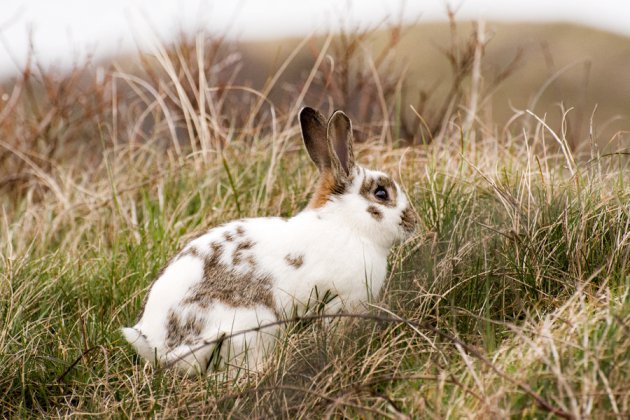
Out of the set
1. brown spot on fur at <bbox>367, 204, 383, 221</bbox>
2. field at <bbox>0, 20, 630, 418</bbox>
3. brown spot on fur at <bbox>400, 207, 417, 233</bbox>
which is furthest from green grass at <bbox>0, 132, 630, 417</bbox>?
brown spot on fur at <bbox>367, 204, 383, 221</bbox>

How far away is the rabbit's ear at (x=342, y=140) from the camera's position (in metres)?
4.12

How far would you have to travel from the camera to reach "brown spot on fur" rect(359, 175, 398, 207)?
13.8 ft

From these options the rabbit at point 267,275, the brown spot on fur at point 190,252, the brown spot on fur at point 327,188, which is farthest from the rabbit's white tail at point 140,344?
the brown spot on fur at point 327,188

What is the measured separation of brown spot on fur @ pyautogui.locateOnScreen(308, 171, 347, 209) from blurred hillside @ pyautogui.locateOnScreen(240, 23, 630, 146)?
13.9 m

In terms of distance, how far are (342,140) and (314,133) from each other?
0.14 m

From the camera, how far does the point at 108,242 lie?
587 centimetres

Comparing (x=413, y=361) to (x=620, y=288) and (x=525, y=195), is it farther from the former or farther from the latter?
(x=525, y=195)

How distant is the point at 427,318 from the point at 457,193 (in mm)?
1045

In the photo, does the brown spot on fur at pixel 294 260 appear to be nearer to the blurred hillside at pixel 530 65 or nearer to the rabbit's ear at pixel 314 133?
the rabbit's ear at pixel 314 133

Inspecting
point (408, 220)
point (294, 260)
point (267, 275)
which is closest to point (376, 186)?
point (408, 220)

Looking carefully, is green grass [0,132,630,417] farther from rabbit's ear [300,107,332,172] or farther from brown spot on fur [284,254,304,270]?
rabbit's ear [300,107,332,172]

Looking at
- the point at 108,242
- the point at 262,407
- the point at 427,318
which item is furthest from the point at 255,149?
the point at 262,407

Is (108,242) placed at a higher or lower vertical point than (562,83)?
higher

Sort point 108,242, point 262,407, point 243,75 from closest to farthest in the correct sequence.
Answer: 1. point 262,407
2. point 108,242
3. point 243,75
